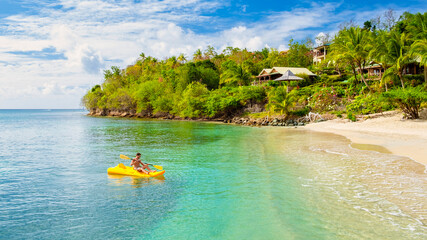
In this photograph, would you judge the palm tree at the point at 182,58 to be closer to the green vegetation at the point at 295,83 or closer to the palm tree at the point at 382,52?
the green vegetation at the point at 295,83

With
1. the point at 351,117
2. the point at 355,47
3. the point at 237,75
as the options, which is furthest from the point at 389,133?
the point at 237,75

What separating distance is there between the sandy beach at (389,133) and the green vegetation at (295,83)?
4.73 feet

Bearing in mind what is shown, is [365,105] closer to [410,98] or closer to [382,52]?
[382,52]

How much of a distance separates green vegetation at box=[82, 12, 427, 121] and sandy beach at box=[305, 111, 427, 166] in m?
1.44

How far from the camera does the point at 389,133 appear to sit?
21359 millimetres

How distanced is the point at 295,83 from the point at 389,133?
78.7ft

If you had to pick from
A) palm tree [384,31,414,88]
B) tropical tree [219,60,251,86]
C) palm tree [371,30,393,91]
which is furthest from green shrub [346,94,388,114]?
tropical tree [219,60,251,86]

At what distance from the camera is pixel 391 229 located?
6207 millimetres

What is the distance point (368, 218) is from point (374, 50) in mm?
28805

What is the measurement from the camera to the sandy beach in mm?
15000

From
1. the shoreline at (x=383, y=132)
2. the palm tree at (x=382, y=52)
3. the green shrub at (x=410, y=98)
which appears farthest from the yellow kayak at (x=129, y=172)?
the palm tree at (x=382, y=52)

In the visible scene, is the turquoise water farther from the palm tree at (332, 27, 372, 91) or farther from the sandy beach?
the palm tree at (332, 27, 372, 91)

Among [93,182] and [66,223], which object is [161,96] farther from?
[66,223]

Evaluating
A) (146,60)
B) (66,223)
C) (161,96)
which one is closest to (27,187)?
(66,223)
